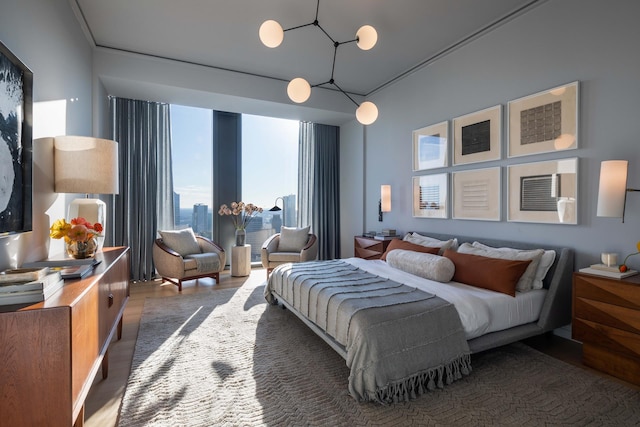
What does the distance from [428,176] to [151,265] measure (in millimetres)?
4380

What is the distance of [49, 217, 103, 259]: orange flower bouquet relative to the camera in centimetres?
201

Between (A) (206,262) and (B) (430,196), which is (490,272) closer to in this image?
(B) (430,196)

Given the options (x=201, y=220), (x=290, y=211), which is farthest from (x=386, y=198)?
(x=201, y=220)

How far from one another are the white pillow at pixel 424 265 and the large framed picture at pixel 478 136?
1.37 m

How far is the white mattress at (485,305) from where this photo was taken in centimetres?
225

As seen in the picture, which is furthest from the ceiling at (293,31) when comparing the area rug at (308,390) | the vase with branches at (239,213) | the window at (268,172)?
the area rug at (308,390)

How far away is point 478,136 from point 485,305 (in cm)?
206

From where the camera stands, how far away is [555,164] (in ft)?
9.44

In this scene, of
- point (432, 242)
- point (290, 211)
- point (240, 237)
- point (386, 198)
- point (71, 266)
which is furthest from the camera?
point (290, 211)

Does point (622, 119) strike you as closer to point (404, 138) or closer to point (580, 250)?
point (580, 250)

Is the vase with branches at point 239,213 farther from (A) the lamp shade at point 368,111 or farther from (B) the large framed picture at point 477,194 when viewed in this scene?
(B) the large framed picture at point 477,194

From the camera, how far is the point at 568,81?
279 centimetres

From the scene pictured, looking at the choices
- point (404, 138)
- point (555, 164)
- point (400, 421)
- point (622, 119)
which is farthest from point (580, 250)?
point (404, 138)

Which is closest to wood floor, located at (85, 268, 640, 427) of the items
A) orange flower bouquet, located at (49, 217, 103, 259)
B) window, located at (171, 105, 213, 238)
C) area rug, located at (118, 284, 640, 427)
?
area rug, located at (118, 284, 640, 427)
